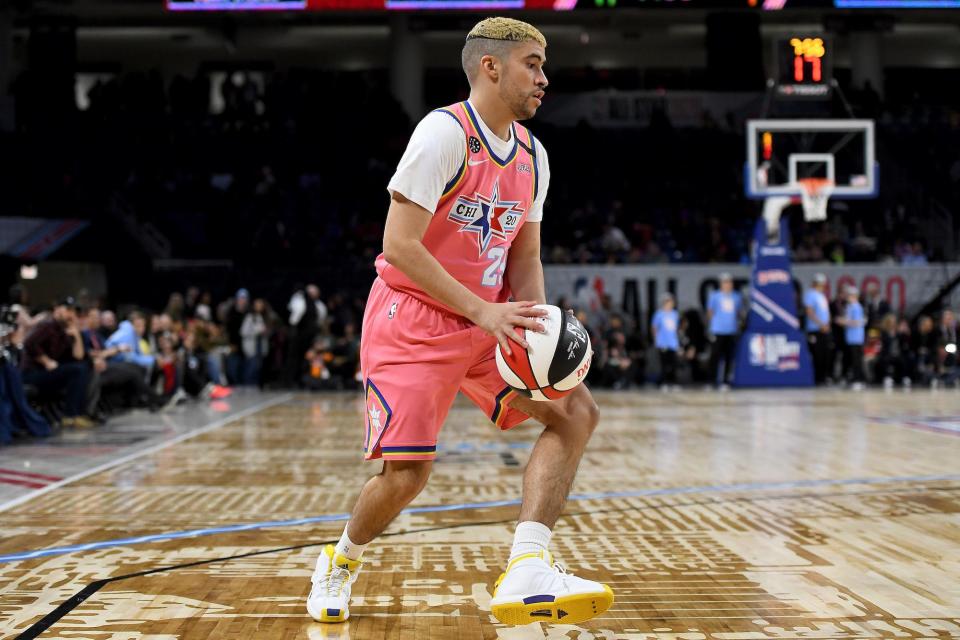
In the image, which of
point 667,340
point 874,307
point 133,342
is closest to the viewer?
point 133,342

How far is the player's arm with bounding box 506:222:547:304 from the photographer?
7.87 meters

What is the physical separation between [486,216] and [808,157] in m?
15.3

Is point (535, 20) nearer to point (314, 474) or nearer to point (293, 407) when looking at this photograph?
point (293, 407)

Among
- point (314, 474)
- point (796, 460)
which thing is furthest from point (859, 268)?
point (314, 474)

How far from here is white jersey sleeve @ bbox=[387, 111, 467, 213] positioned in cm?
356

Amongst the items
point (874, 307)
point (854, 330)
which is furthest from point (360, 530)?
point (874, 307)

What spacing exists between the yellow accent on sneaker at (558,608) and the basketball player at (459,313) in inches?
2.9

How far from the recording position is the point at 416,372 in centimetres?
365

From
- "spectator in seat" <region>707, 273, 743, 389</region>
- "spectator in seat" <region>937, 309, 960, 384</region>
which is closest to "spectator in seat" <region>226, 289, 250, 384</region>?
"spectator in seat" <region>707, 273, 743, 389</region>

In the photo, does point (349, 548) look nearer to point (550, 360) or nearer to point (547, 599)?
point (547, 599)

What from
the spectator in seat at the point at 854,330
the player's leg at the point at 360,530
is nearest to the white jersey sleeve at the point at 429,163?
the player's leg at the point at 360,530

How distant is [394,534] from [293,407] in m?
9.28

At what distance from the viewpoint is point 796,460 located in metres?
8.11

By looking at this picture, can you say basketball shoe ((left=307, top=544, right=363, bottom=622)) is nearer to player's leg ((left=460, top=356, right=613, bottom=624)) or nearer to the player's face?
player's leg ((left=460, top=356, right=613, bottom=624))
